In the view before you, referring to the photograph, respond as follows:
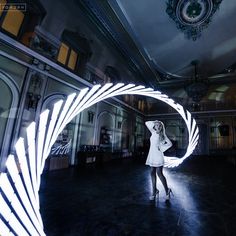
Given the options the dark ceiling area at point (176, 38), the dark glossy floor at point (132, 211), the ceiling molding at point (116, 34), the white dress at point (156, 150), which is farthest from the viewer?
the dark ceiling area at point (176, 38)

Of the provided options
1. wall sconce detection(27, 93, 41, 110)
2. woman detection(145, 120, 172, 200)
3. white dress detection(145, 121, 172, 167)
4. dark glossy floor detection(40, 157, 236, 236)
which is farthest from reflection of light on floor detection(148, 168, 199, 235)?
wall sconce detection(27, 93, 41, 110)

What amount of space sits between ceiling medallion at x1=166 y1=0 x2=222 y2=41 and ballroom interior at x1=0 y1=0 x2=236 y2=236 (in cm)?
6

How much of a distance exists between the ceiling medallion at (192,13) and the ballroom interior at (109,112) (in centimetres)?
6

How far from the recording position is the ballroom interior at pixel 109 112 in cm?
238

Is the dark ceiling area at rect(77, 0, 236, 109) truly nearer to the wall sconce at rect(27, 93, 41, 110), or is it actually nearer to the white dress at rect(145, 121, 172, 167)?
the wall sconce at rect(27, 93, 41, 110)

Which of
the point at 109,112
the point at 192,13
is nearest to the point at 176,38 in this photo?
the point at 192,13

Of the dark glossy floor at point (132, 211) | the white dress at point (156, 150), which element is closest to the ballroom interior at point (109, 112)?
the dark glossy floor at point (132, 211)

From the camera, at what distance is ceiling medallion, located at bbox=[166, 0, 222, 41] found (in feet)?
27.7

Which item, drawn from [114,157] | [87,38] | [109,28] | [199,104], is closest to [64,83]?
[87,38]

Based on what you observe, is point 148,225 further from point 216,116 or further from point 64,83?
point 216,116

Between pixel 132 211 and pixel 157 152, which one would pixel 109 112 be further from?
pixel 132 211

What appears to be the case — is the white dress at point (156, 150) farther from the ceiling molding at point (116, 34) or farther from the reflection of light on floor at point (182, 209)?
the ceiling molding at point (116, 34)

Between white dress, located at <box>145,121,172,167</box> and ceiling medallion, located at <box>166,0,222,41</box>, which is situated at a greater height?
ceiling medallion, located at <box>166,0,222,41</box>

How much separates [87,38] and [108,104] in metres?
4.40
